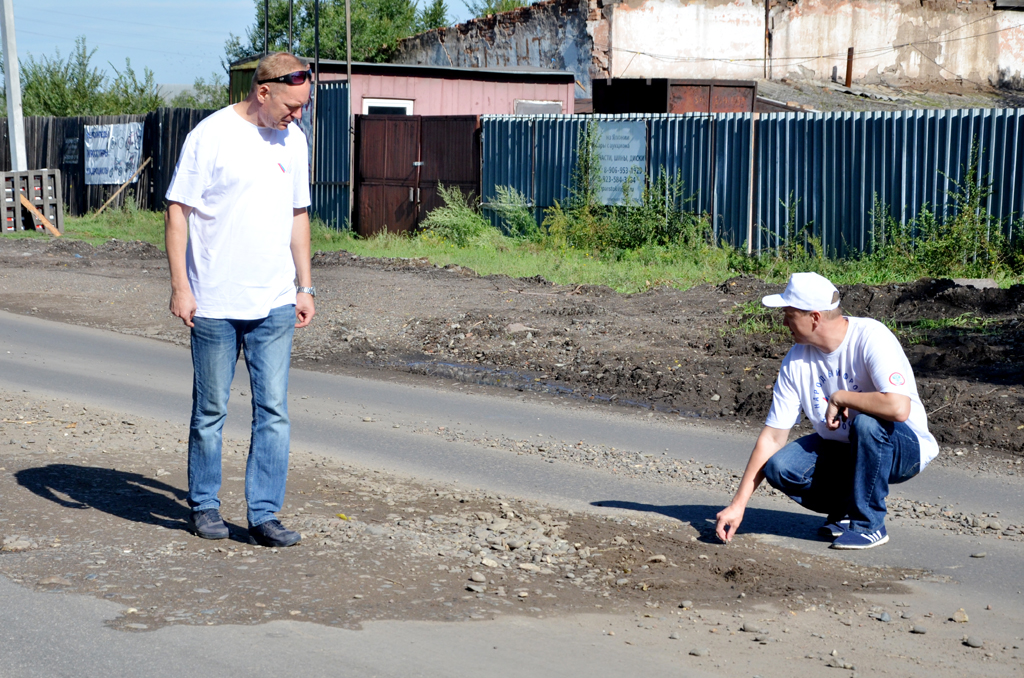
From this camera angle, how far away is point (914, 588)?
450 cm

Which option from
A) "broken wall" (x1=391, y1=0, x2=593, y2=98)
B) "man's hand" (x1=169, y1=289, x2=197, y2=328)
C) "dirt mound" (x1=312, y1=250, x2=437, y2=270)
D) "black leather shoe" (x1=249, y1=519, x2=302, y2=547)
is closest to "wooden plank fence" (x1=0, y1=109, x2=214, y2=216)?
"dirt mound" (x1=312, y1=250, x2=437, y2=270)

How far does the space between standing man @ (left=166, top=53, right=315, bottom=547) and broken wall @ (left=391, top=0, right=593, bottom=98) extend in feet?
82.7

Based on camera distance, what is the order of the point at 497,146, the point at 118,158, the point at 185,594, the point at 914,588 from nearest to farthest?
the point at 185,594
the point at 914,588
the point at 497,146
the point at 118,158

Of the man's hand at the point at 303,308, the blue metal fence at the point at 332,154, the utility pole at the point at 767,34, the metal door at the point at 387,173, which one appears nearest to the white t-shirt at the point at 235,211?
the man's hand at the point at 303,308

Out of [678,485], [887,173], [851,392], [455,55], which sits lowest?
[678,485]

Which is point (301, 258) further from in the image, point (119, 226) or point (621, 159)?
point (119, 226)

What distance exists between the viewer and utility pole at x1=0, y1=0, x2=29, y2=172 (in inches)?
904

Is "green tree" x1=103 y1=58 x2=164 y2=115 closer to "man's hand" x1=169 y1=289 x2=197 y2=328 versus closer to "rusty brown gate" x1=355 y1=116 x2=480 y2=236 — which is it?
"rusty brown gate" x1=355 y1=116 x2=480 y2=236

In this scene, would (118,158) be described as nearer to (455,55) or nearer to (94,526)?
(455,55)

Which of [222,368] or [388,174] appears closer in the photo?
[222,368]

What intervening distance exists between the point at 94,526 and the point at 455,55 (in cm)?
3049

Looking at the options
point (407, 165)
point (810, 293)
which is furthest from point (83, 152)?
point (810, 293)

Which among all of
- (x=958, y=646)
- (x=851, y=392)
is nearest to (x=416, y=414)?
(x=851, y=392)

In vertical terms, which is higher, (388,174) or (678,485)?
(388,174)
